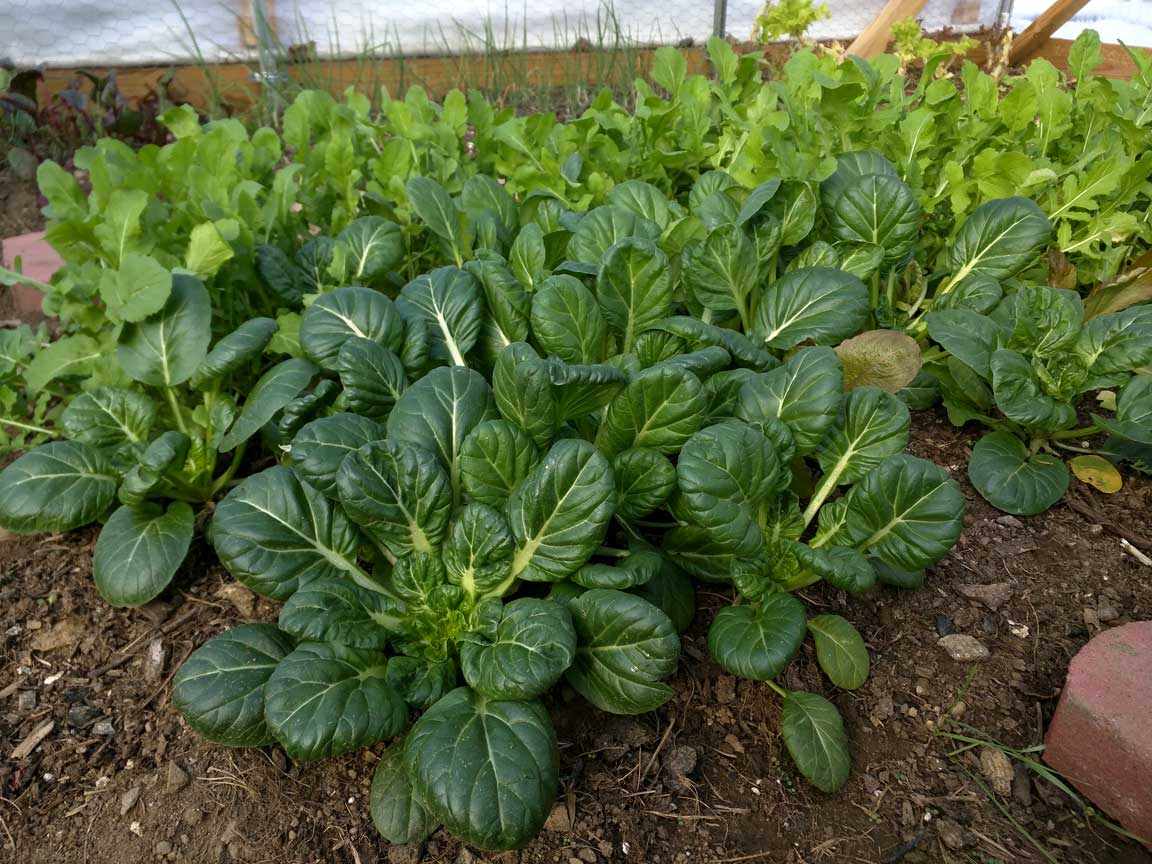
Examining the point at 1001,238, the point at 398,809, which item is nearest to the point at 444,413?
the point at 398,809

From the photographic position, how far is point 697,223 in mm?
2359

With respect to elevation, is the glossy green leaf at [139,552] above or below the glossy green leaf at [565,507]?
below

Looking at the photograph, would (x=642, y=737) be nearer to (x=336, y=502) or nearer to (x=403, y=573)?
(x=403, y=573)

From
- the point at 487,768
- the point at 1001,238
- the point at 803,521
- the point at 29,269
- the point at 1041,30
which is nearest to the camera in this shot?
the point at 487,768

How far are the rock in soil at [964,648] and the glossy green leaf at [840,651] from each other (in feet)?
0.73

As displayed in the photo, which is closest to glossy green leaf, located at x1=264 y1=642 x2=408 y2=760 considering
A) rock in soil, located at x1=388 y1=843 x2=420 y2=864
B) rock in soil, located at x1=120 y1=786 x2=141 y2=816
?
rock in soil, located at x1=388 y1=843 x2=420 y2=864

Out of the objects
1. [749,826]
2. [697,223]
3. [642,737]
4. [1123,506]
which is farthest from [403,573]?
[1123,506]

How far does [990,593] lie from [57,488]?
2.27 m

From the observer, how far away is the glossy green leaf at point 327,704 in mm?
1440

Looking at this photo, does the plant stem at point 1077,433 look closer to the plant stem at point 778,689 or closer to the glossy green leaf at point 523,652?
the plant stem at point 778,689

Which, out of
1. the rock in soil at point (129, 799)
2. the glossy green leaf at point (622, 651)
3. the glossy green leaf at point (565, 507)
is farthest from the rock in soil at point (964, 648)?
the rock in soil at point (129, 799)

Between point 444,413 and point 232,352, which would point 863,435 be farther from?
point 232,352

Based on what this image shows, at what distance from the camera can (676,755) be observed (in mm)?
1712

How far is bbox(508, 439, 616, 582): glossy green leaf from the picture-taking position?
5.28 feet
